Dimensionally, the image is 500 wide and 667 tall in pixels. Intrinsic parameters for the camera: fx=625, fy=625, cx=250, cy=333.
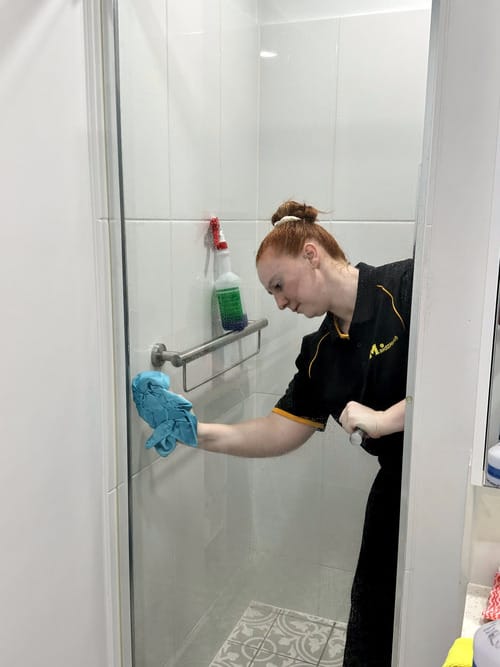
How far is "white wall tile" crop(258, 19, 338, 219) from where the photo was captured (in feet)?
4.17

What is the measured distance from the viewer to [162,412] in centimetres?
133

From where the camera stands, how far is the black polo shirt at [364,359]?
1.15 meters

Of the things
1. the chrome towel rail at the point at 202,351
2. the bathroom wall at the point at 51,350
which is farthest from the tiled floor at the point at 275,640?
the chrome towel rail at the point at 202,351

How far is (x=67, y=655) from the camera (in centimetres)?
122

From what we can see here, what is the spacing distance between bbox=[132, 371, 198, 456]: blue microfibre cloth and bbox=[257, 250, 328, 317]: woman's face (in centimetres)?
30

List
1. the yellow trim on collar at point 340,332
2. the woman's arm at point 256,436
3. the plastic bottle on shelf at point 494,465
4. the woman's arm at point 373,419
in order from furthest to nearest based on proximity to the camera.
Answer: the woman's arm at point 256,436
the yellow trim on collar at point 340,332
the woman's arm at point 373,419
the plastic bottle on shelf at point 494,465

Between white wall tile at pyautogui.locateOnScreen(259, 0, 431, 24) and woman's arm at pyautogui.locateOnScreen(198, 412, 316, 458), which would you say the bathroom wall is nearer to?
woman's arm at pyautogui.locateOnScreen(198, 412, 316, 458)

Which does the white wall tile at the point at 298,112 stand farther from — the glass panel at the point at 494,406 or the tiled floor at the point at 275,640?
the tiled floor at the point at 275,640

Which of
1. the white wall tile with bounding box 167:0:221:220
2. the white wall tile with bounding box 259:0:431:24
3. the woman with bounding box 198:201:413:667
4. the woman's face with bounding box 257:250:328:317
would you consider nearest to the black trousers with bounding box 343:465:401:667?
the woman with bounding box 198:201:413:667

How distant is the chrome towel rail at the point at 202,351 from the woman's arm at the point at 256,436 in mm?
116

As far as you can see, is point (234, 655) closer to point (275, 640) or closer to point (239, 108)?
point (275, 640)

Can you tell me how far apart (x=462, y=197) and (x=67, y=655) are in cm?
111

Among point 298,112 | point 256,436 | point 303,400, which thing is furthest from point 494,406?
point 298,112

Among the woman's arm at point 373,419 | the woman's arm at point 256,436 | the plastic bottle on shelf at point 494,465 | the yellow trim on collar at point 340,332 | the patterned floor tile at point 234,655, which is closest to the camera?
the plastic bottle on shelf at point 494,465
